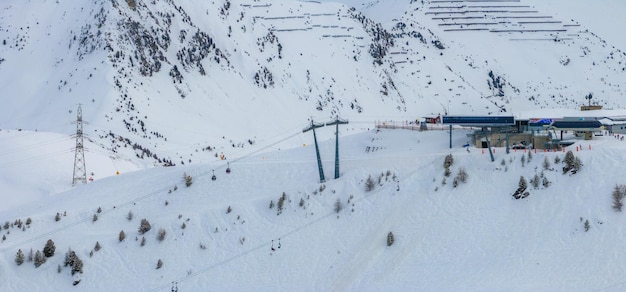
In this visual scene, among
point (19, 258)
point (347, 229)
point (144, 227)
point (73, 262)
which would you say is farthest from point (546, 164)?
point (19, 258)

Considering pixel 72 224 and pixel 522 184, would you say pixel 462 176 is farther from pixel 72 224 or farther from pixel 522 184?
pixel 72 224

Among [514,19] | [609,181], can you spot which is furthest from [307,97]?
[514,19]

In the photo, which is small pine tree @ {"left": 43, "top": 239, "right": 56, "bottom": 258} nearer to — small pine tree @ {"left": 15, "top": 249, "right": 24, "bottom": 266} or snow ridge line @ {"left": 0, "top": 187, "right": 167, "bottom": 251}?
small pine tree @ {"left": 15, "top": 249, "right": 24, "bottom": 266}

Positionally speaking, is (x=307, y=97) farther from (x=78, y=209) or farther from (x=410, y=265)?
(x=410, y=265)

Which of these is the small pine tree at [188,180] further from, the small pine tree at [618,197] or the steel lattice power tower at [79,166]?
the small pine tree at [618,197]

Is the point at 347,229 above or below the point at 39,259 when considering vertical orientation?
above
